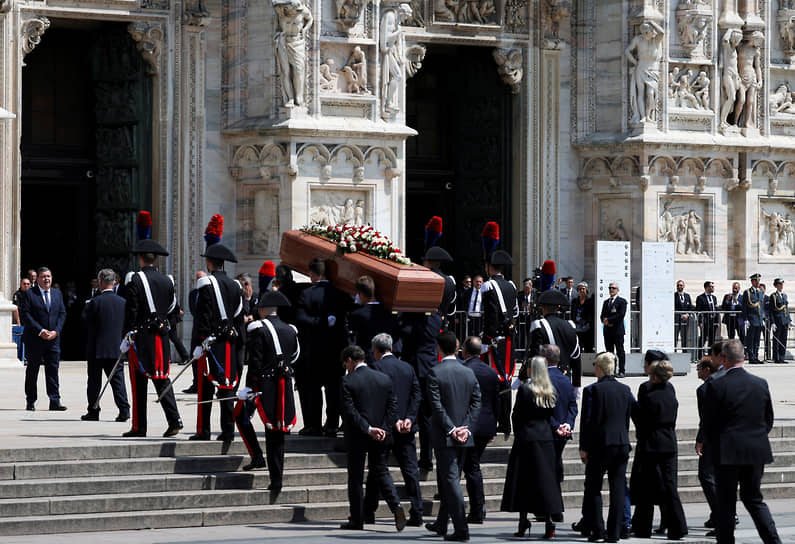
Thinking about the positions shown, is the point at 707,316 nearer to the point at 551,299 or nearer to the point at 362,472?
the point at 551,299

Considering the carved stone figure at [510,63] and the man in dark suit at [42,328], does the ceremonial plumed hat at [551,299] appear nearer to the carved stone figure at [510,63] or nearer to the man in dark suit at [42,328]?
the man in dark suit at [42,328]

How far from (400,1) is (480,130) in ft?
13.9

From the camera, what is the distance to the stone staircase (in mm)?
13836

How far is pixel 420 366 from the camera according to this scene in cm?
1567

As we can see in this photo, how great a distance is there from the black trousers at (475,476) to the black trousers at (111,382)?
4.63 m

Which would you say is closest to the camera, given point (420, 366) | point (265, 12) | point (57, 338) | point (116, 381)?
point (420, 366)

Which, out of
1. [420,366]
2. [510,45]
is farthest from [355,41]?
[420,366]

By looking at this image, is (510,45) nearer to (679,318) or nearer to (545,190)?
(545,190)

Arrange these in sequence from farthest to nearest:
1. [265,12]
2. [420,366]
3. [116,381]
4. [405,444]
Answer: [265,12]
[116,381]
[420,366]
[405,444]

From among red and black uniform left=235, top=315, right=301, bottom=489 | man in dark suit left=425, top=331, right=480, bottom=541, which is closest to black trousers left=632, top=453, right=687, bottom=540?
man in dark suit left=425, top=331, right=480, bottom=541

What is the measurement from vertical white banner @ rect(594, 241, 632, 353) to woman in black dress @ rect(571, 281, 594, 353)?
0.46 m

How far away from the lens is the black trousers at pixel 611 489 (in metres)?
13.5

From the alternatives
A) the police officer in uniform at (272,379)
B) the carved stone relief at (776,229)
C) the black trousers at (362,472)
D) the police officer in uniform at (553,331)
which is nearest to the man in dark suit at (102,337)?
the police officer in uniform at (272,379)

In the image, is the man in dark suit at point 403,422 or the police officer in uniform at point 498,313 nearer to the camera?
the man in dark suit at point 403,422
